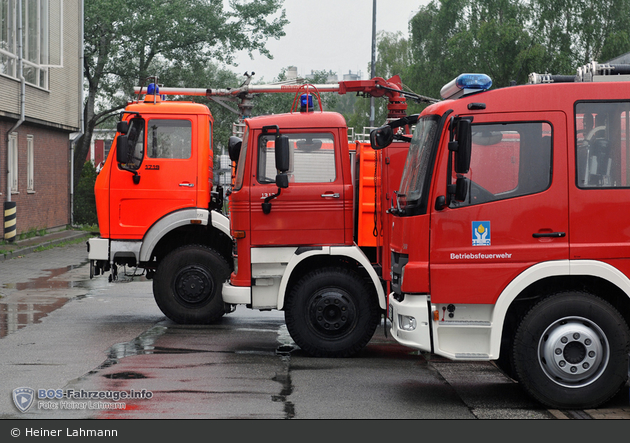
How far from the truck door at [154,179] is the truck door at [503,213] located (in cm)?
510

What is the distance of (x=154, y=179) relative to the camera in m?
11.0

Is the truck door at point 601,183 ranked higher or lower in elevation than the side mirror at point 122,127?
lower

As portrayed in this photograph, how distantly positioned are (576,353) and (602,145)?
5.77 ft

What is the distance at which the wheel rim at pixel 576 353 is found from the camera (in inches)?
258

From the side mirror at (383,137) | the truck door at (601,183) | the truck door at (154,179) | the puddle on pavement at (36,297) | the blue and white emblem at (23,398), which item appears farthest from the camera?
the puddle on pavement at (36,297)

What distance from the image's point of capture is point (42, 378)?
7.55 meters

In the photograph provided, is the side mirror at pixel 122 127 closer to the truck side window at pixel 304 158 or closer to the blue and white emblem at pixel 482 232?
the truck side window at pixel 304 158

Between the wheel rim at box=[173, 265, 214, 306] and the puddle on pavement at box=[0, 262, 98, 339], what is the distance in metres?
2.11

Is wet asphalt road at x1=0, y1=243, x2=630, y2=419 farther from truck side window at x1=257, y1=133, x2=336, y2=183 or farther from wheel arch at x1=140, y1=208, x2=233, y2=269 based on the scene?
truck side window at x1=257, y1=133, x2=336, y2=183

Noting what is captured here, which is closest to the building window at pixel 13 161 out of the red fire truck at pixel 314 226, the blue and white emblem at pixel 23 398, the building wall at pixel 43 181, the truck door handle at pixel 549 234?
the building wall at pixel 43 181

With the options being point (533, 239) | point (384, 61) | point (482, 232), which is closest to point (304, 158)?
point (482, 232)

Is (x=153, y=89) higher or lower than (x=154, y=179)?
higher

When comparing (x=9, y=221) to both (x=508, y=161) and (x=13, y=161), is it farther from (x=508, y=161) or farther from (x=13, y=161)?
(x=508, y=161)

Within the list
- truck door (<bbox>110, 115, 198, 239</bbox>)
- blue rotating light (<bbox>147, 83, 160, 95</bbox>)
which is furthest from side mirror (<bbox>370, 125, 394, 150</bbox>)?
blue rotating light (<bbox>147, 83, 160, 95</bbox>)
